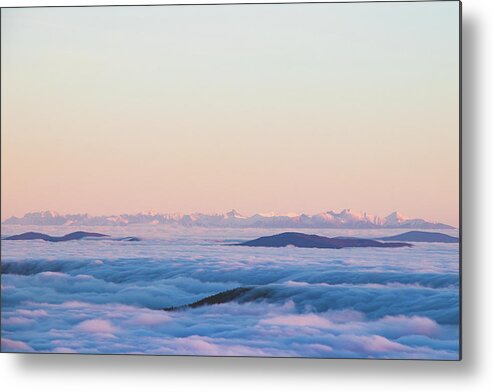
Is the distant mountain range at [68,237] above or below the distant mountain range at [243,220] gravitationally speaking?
below

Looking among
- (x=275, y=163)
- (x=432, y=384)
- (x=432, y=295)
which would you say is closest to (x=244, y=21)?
(x=275, y=163)

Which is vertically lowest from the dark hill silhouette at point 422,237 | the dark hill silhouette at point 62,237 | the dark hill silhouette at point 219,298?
the dark hill silhouette at point 219,298

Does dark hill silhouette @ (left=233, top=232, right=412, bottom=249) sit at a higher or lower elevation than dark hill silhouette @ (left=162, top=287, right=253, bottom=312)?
higher

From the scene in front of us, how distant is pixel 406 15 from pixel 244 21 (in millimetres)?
554

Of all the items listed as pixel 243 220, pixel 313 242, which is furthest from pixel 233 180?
pixel 313 242

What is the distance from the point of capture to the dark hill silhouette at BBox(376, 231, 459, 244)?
348 centimetres

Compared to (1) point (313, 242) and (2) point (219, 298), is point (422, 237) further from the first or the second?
(2) point (219, 298)

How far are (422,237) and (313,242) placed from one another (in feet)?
1.21

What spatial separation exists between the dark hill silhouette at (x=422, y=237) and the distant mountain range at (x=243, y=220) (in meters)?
0.02

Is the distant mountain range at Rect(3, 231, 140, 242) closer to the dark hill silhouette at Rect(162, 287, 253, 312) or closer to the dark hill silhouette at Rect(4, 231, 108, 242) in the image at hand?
the dark hill silhouette at Rect(4, 231, 108, 242)

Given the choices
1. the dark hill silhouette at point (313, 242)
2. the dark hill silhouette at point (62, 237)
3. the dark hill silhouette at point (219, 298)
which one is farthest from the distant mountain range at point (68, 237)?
the dark hill silhouette at point (313, 242)

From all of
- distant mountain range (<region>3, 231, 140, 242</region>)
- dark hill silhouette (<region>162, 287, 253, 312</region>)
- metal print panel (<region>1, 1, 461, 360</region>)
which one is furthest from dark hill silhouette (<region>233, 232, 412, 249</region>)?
distant mountain range (<region>3, 231, 140, 242</region>)

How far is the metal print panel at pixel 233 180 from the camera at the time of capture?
3.49 m

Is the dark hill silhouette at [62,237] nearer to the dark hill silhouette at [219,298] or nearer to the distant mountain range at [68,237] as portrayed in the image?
the distant mountain range at [68,237]
